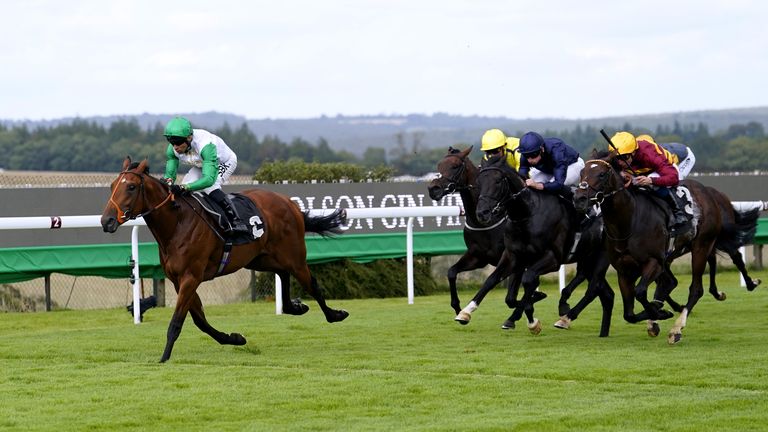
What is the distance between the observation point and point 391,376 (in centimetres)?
741

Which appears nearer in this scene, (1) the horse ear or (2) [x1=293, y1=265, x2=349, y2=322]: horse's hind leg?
(1) the horse ear

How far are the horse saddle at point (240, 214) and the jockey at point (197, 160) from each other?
1.9 inches

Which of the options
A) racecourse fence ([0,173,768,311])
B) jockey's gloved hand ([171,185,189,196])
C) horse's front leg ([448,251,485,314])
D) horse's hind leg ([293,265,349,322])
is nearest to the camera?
jockey's gloved hand ([171,185,189,196])

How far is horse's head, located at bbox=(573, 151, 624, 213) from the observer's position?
856 cm

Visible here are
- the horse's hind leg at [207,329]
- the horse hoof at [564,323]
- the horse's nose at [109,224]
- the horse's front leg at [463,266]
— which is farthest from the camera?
the horse's front leg at [463,266]

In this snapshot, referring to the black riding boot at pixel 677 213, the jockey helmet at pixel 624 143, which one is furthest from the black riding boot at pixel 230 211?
the black riding boot at pixel 677 213

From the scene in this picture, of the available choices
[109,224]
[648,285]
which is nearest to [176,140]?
[109,224]

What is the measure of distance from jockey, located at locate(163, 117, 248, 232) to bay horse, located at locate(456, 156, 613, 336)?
172 centimetres

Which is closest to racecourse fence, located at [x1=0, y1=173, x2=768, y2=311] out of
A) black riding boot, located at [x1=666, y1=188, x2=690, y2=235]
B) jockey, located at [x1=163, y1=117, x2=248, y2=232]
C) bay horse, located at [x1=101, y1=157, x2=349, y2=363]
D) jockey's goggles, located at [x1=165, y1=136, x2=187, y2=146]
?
bay horse, located at [x1=101, y1=157, x2=349, y2=363]

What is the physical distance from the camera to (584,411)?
244 inches

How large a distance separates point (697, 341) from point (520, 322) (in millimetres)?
1808

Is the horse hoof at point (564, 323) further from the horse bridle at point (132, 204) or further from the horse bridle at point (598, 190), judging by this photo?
the horse bridle at point (132, 204)

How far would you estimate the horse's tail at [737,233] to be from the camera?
33.6 feet

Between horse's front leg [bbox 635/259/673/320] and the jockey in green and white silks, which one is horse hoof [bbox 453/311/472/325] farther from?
the jockey in green and white silks
